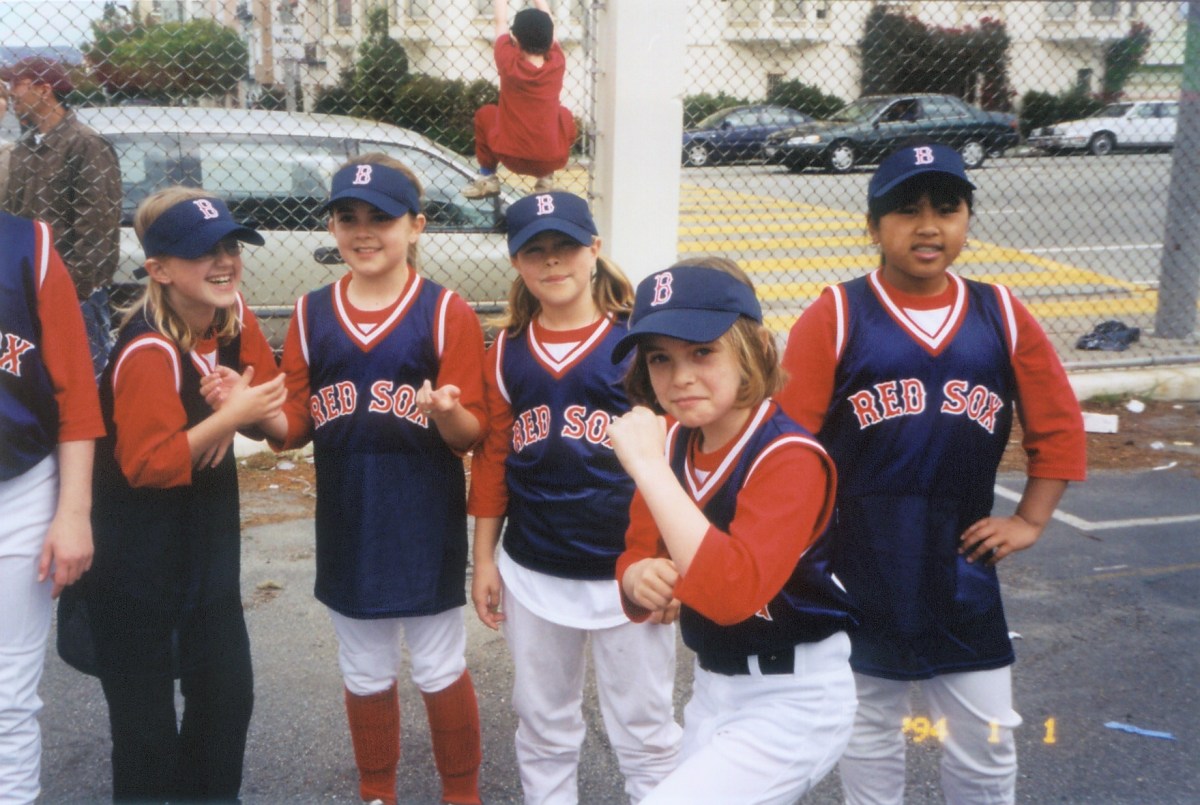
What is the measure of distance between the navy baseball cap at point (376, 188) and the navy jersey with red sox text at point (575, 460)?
0.51 meters

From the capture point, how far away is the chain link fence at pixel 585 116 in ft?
20.8

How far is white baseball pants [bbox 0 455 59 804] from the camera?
249 centimetres

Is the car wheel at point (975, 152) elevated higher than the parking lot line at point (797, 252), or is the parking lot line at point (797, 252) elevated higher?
the car wheel at point (975, 152)

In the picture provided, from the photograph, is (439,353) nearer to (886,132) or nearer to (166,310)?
(166,310)

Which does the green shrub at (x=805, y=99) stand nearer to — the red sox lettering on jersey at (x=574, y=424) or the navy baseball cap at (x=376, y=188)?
the navy baseball cap at (x=376, y=188)

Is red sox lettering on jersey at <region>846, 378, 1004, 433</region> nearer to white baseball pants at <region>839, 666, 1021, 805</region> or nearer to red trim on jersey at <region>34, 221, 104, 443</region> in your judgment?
white baseball pants at <region>839, 666, 1021, 805</region>

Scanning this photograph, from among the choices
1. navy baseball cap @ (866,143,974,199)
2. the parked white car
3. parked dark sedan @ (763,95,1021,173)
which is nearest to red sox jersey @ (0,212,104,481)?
navy baseball cap @ (866,143,974,199)

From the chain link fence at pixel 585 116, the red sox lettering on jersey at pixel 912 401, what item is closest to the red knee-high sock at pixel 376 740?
the red sox lettering on jersey at pixel 912 401

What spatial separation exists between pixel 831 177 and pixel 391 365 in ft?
21.7

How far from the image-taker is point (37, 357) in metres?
2.54

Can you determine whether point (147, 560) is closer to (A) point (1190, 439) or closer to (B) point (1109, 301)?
(A) point (1190, 439)

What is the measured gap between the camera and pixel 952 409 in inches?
98.8

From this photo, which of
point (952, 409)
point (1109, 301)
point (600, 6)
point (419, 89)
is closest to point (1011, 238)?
point (1109, 301)

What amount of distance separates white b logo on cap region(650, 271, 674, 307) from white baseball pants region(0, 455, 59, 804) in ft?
4.91
